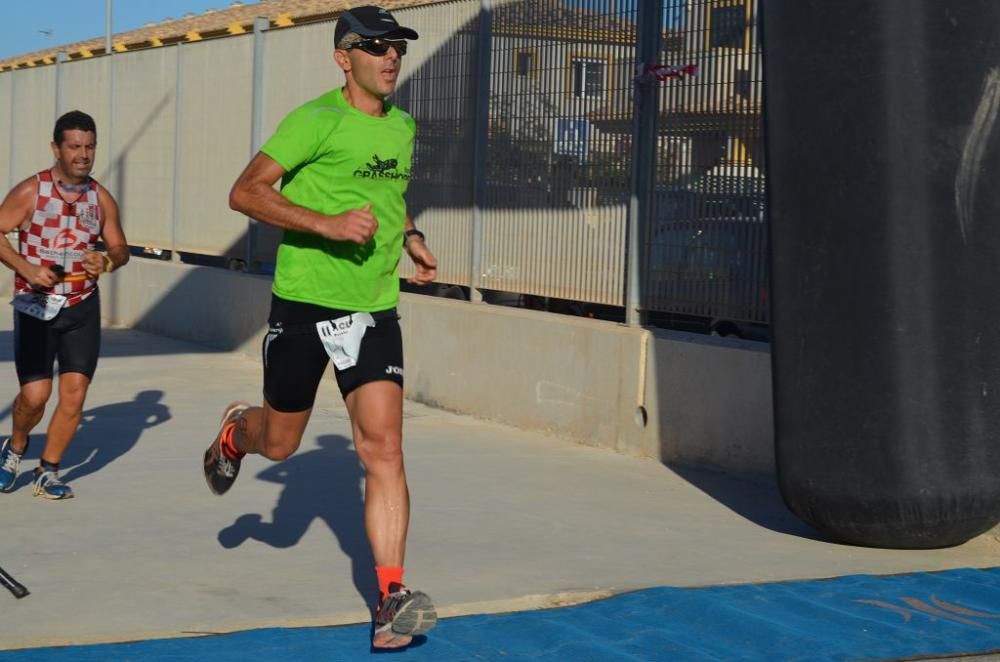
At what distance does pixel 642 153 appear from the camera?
9.66m

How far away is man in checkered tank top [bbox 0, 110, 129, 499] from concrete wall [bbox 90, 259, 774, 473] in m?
3.22

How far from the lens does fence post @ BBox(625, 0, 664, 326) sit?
9570 millimetres

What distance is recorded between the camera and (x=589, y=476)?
891 centimetres

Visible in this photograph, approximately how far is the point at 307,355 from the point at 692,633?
1691 millimetres

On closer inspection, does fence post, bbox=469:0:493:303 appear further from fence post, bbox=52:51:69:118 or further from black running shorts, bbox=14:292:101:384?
fence post, bbox=52:51:69:118

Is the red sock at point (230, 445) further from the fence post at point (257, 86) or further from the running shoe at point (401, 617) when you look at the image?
the fence post at point (257, 86)

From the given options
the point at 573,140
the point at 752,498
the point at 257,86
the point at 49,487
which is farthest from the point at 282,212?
the point at 257,86

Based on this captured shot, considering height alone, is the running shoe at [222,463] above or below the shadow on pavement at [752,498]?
above

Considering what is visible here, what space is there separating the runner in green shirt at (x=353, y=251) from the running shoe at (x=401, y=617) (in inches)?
1.6

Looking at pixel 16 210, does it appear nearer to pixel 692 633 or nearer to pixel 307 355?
pixel 307 355

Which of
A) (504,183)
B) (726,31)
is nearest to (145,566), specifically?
(726,31)

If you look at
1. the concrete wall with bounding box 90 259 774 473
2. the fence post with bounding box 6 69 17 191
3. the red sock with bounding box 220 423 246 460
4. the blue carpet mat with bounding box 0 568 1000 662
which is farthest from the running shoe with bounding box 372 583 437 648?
the fence post with bounding box 6 69 17 191

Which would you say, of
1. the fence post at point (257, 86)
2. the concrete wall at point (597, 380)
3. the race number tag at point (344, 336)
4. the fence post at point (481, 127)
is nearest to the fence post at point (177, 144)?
the fence post at point (257, 86)

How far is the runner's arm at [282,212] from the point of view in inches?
202
